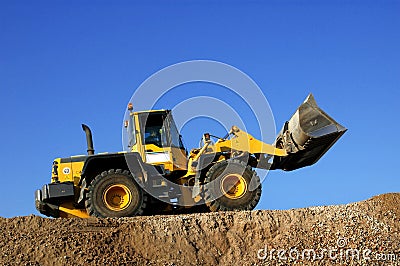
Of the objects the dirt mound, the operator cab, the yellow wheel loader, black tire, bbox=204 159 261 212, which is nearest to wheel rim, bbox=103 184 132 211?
the yellow wheel loader

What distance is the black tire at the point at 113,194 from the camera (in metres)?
15.7

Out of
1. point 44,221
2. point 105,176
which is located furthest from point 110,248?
point 105,176

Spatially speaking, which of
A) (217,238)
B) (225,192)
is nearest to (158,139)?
(225,192)

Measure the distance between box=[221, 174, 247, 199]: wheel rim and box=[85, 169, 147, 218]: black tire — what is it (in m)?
2.03

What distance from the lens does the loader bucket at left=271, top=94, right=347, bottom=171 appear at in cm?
1590

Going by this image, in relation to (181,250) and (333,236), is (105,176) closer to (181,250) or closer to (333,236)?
(181,250)

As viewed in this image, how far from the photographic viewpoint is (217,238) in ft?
45.4

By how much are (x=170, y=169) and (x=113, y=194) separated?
158 centimetres

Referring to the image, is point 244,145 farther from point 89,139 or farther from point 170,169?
point 89,139

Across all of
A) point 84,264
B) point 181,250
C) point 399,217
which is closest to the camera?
point 84,264

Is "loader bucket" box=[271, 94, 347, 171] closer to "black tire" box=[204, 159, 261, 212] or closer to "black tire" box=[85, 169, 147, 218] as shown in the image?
"black tire" box=[204, 159, 261, 212]

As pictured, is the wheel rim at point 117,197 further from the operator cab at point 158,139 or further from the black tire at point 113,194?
the operator cab at point 158,139

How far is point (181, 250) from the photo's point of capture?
43.5 ft

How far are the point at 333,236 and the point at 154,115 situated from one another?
5.69m
